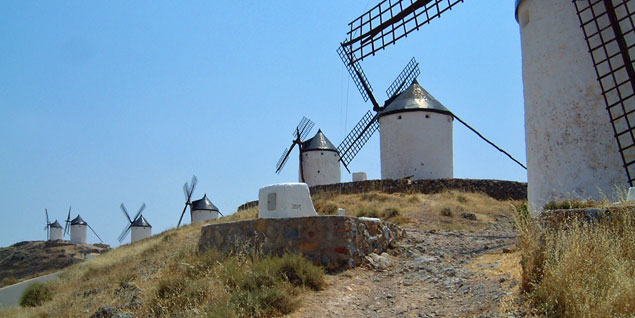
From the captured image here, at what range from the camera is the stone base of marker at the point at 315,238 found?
6.77 m

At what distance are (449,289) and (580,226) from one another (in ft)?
4.93

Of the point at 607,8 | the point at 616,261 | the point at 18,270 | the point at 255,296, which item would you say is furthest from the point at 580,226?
the point at 18,270

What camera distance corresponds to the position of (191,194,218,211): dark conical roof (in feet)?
102

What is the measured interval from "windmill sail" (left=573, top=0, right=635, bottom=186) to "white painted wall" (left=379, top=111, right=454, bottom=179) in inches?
453

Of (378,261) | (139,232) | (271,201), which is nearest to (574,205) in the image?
(378,261)

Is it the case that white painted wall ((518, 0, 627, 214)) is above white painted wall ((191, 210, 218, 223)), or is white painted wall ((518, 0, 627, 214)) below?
below

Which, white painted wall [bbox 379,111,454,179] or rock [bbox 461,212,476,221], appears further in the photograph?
white painted wall [bbox 379,111,454,179]

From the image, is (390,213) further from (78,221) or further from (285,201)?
(78,221)

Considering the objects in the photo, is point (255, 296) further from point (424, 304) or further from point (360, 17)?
point (360, 17)

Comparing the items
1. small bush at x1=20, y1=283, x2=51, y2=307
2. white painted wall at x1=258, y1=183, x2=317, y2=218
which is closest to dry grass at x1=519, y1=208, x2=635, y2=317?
white painted wall at x1=258, y1=183, x2=317, y2=218

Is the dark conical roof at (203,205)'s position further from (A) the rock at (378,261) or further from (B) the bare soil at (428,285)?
(A) the rock at (378,261)

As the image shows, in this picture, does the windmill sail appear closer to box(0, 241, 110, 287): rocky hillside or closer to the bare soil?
the bare soil

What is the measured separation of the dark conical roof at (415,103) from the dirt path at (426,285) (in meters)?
11.2

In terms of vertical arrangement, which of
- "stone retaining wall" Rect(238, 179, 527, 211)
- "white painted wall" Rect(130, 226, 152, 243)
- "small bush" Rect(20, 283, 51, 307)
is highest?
"white painted wall" Rect(130, 226, 152, 243)
